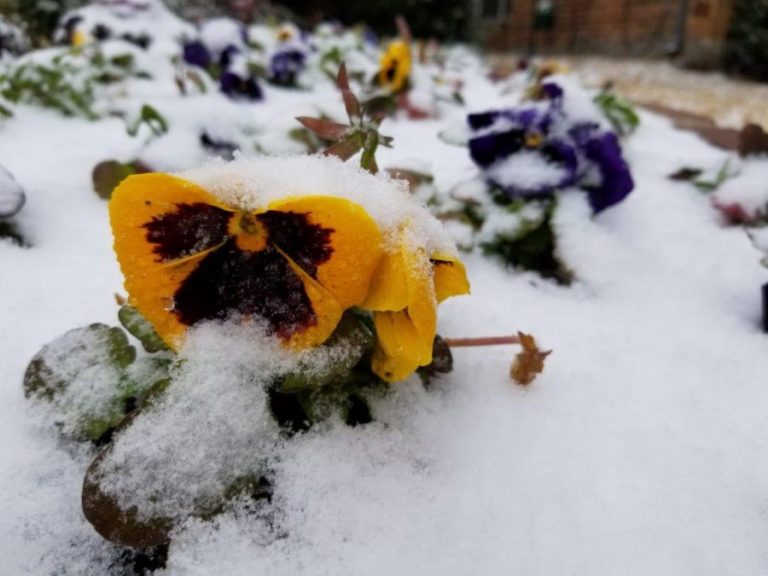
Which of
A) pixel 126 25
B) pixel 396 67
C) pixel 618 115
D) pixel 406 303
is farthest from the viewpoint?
pixel 126 25

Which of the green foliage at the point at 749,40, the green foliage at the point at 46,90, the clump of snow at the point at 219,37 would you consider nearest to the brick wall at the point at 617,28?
the green foliage at the point at 749,40

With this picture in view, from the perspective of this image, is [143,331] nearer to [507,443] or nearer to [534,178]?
[507,443]

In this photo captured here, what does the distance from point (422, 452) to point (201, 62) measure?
7.26 feet

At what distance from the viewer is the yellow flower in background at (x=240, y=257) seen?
525mm

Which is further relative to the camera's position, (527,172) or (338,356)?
(527,172)

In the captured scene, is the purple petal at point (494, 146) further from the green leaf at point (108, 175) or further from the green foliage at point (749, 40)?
the green foliage at point (749, 40)

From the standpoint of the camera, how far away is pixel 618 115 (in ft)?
6.15

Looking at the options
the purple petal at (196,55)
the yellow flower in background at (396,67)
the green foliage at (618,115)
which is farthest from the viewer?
the purple petal at (196,55)

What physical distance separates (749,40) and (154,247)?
221 inches

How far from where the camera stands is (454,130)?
4.28 ft

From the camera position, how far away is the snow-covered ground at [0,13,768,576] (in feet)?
1.82

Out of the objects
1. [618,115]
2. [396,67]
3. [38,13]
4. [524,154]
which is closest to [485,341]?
[524,154]

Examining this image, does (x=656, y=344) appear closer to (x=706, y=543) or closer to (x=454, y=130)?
(x=706, y=543)

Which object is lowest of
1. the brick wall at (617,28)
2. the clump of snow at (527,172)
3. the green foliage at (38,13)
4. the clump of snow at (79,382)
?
the brick wall at (617,28)
